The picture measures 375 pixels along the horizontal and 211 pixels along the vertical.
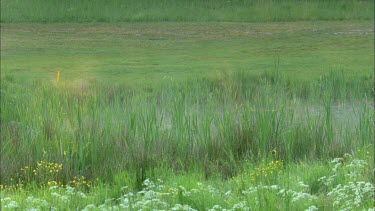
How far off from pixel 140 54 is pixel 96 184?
6178 mm

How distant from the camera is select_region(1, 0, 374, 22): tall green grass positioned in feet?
36.6

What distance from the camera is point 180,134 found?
5.03m

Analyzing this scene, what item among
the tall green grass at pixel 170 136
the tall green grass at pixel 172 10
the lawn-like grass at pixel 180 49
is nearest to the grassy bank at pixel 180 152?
the tall green grass at pixel 170 136

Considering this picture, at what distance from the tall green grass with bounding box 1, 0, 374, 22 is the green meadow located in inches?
27.8

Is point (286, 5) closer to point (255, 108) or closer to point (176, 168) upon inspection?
point (255, 108)

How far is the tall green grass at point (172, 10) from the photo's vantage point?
439 inches

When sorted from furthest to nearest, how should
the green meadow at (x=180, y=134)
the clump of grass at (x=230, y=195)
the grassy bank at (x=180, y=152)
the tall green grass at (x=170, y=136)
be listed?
1. the tall green grass at (x=170, y=136)
2. the grassy bank at (x=180, y=152)
3. the green meadow at (x=180, y=134)
4. the clump of grass at (x=230, y=195)

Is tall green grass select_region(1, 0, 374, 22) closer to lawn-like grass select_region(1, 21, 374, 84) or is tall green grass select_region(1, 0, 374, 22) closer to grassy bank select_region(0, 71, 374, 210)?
lawn-like grass select_region(1, 21, 374, 84)

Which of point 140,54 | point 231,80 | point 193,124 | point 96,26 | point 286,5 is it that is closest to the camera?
point 193,124

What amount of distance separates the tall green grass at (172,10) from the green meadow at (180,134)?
0.71m

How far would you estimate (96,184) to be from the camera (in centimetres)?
→ 458

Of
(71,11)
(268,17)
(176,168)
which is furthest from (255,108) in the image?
(268,17)

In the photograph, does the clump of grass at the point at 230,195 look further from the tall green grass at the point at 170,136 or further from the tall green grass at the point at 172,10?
the tall green grass at the point at 172,10

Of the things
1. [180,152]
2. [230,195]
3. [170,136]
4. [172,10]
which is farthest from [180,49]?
Result: [230,195]
